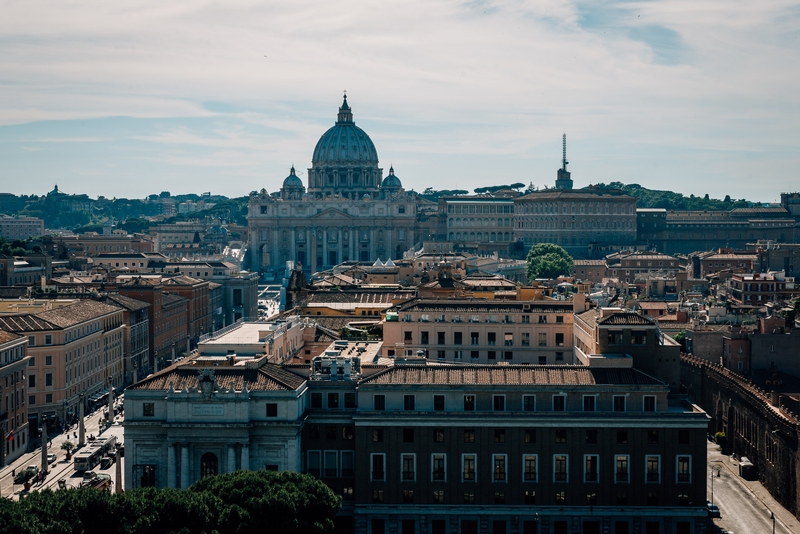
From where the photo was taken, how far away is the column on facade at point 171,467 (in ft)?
137

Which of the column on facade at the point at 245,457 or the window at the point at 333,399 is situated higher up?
the window at the point at 333,399

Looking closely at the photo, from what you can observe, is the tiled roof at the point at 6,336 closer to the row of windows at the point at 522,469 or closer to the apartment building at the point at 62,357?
the apartment building at the point at 62,357

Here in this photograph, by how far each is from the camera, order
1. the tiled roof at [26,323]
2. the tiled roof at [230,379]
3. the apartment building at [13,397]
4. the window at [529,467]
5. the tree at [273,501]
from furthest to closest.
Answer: the tiled roof at [26,323] < the apartment building at [13,397] < the tiled roof at [230,379] < the window at [529,467] < the tree at [273,501]

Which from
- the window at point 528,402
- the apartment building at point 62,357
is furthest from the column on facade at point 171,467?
the apartment building at point 62,357

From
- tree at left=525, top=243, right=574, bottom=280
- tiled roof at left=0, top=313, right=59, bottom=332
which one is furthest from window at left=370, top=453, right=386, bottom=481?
tree at left=525, top=243, right=574, bottom=280

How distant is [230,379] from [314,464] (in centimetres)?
343

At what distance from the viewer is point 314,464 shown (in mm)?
Result: 42594

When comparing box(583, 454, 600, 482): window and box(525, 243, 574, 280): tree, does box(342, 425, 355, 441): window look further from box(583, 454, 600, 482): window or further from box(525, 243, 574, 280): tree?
box(525, 243, 574, 280): tree

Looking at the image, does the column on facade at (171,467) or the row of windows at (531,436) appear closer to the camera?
the row of windows at (531,436)

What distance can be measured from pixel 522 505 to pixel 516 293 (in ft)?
92.7

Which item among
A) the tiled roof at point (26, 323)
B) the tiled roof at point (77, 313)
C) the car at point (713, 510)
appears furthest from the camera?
the tiled roof at point (77, 313)

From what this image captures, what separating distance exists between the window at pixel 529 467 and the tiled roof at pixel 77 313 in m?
28.8

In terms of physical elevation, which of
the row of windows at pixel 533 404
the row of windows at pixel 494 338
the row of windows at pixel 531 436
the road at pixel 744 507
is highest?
the row of windows at pixel 494 338

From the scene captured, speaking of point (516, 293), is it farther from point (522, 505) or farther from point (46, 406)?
point (522, 505)
